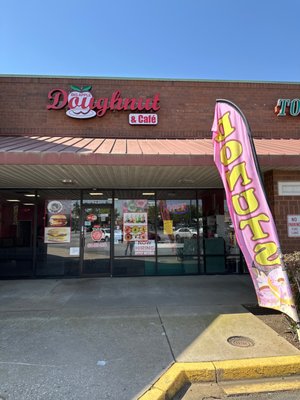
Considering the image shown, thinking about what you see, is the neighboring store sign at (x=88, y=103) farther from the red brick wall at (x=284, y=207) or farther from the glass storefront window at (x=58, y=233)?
the red brick wall at (x=284, y=207)

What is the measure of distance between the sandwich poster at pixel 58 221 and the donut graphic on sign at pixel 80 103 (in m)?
2.72

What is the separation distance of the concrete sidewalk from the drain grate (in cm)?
8

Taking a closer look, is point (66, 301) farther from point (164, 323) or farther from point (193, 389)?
point (193, 389)

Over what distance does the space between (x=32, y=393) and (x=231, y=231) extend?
8.05 m

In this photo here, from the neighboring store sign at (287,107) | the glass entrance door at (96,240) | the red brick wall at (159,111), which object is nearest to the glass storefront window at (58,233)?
the glass entrance door at (96,240)

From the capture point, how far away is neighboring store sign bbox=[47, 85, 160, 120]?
970cm

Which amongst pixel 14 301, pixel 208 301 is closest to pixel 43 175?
pixel 14 301

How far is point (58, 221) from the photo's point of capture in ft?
33.2

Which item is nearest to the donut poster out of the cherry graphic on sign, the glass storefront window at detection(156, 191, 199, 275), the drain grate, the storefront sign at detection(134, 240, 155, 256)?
the storefront sign at detection(134, 240, 155, 256)

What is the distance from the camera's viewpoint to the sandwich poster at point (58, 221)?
10023 mm

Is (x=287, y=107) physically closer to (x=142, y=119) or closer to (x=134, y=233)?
(x=142, y=119)

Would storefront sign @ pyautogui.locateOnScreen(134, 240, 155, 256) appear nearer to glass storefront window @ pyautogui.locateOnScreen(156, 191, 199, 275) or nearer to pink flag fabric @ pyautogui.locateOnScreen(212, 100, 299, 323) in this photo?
glass storefront window @ pyautogui.locateOnScreen(156, 191, 199, 275)

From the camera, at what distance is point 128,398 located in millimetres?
3477

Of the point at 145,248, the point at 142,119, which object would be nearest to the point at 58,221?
the point at 145,248
